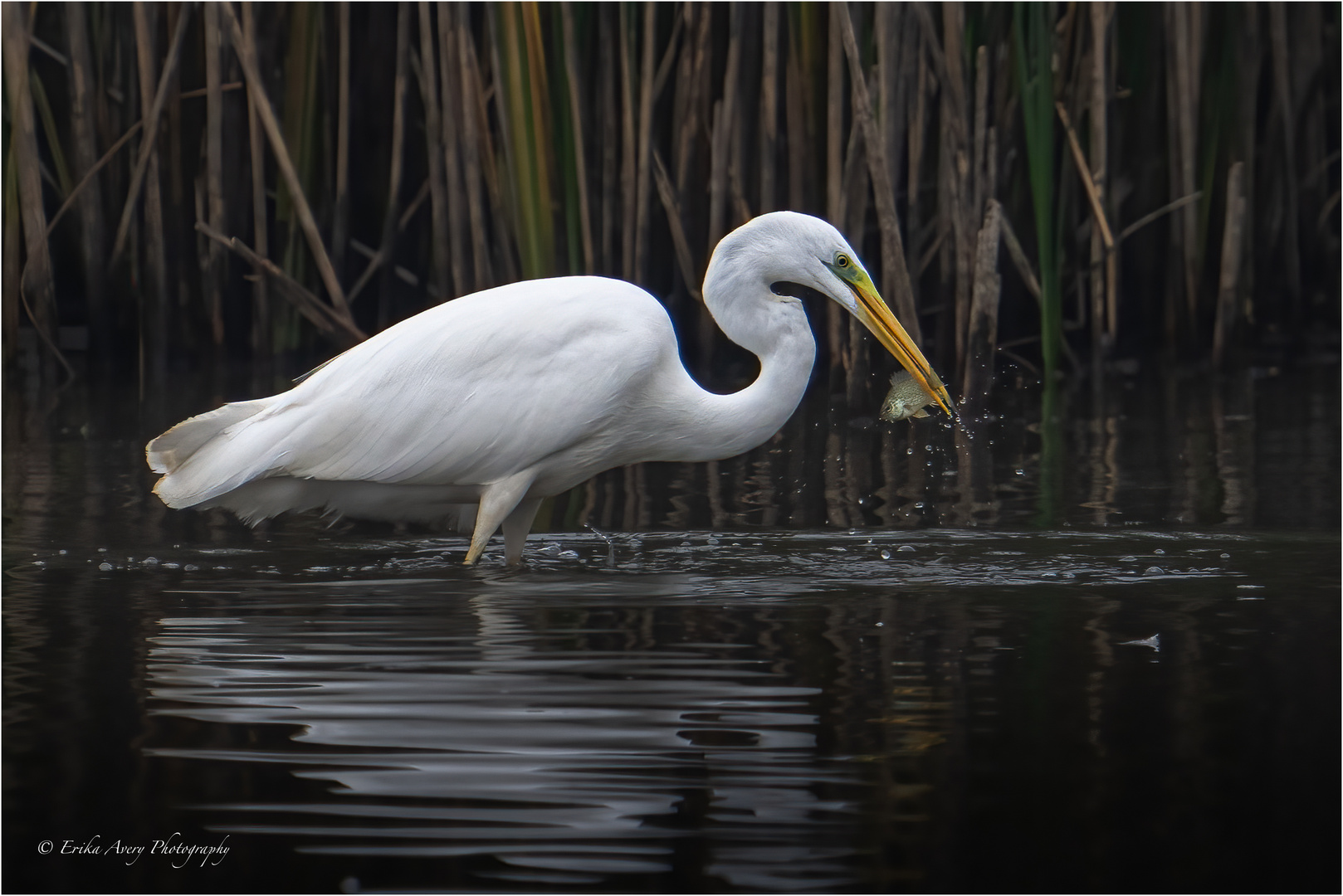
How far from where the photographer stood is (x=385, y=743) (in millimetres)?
3125

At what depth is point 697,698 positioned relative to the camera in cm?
341

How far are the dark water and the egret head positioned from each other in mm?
725

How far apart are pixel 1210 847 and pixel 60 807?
5.82 ft

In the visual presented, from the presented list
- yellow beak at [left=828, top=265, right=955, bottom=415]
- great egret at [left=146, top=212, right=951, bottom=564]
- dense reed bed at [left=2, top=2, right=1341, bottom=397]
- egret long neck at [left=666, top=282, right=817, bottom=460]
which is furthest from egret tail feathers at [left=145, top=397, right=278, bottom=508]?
dense reed bed at [left=2, top=2, right=1341, bottom=397]

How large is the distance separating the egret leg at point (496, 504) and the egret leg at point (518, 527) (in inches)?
4.4

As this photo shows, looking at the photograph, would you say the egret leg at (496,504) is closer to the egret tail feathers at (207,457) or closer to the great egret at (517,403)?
the great egret at (517,403)

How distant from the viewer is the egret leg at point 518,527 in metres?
5.32

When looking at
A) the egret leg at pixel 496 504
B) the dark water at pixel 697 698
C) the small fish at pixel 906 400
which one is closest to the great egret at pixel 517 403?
the egret leg at pixel 496 504

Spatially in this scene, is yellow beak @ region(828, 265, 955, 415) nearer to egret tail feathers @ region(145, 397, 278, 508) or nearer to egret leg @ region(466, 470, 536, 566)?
egret leg @ region(466, 470, 536, 566)

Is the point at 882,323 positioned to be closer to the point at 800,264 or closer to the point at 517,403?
the point at 800,264

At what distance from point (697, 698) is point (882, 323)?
2.25m

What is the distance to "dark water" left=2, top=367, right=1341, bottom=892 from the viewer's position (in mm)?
2572

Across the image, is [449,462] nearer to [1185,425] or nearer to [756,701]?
[756,701]

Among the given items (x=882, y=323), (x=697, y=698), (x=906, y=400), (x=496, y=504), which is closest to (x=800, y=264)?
(x=882, y=323)
